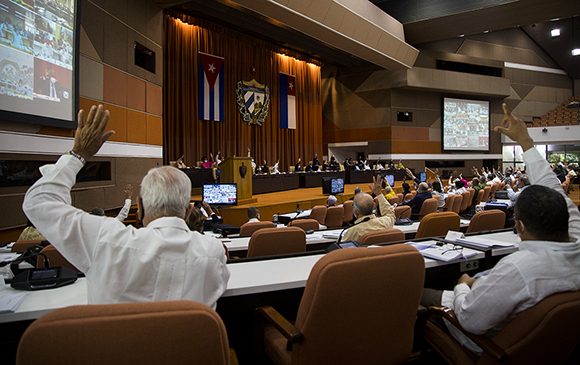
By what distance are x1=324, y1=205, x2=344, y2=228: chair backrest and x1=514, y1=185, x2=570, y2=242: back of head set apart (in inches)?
184

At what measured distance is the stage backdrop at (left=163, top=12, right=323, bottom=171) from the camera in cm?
1195

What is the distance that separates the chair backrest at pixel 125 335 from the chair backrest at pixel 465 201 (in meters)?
7.19

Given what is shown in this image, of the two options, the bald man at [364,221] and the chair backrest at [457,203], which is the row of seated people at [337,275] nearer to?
the bald man at [364,221]

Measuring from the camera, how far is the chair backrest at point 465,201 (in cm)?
755

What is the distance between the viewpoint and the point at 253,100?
47.2ft

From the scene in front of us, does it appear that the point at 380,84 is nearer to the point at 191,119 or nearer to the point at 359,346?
the point at 191,119

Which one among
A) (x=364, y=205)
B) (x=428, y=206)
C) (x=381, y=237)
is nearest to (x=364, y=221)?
(x=364, y=205)

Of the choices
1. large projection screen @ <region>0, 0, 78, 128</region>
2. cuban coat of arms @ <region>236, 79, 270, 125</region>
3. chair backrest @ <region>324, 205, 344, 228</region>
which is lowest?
chair backrest @ <region>324, 205, 344, 228</region>

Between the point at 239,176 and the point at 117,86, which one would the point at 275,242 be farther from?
the point at 239,176

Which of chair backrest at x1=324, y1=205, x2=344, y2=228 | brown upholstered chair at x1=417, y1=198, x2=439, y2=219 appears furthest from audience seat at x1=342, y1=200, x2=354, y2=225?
brown upholstered chair at x1=417, y1=198, x2=439, y2=219

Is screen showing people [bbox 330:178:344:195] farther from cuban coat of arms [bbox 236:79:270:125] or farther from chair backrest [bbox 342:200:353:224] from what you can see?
cuban coat of arms [bbox 236:79:270:125]

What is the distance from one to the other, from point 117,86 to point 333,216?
14.9ft

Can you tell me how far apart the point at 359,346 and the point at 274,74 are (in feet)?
47.6

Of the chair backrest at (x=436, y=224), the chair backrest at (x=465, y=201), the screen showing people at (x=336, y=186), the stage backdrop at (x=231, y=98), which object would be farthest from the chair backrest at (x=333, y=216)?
the stage backdrop at (x=231, y=98)
